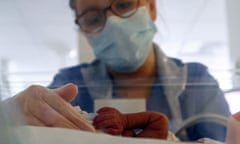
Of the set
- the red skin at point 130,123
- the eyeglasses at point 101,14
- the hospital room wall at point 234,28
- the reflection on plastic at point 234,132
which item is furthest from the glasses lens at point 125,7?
the hospital room wall at point 234,28

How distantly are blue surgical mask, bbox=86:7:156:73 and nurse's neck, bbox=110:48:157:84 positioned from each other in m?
0.01

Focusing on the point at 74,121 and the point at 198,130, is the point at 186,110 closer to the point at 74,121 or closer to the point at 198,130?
the point at 198,130

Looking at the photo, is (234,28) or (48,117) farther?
(234,28)

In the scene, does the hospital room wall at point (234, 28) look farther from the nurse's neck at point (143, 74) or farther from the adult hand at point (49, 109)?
the adult hand at point (49, 109)

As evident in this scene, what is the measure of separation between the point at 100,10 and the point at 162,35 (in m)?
0.53

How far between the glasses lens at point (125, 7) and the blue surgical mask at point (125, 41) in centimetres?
1

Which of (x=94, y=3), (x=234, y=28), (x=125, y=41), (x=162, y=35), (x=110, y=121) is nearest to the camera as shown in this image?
(x=110, y=121)

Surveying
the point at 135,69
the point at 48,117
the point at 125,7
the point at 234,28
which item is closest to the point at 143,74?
the point at 135,69

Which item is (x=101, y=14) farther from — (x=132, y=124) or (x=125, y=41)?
(x=132, y=124)

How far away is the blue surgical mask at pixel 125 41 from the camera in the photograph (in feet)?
2.88

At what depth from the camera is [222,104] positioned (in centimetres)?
70

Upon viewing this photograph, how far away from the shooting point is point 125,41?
3.04ft

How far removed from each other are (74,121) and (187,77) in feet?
1.72

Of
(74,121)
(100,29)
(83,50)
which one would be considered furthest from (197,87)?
(83,50)
